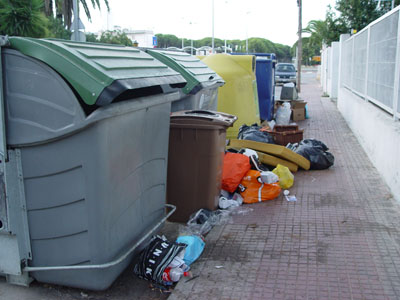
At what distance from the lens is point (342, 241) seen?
14.5ft

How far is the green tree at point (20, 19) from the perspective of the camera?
52.0 feet

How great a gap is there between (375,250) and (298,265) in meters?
0.82

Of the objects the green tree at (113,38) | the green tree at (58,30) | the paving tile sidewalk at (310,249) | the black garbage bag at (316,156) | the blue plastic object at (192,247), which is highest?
the green tree at (113,38)

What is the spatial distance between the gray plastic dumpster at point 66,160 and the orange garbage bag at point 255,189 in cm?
243

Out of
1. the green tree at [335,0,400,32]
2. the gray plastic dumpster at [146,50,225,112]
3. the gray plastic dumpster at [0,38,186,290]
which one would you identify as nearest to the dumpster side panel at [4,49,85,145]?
the gray plastic dumpster at [0,38,186,290]

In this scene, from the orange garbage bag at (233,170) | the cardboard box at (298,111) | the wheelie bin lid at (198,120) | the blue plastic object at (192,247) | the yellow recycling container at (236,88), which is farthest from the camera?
the cardboard box at (298,111)

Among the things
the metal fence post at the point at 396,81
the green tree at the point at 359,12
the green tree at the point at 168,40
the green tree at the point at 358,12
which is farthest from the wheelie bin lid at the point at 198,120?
the green tree at the point at 168,40

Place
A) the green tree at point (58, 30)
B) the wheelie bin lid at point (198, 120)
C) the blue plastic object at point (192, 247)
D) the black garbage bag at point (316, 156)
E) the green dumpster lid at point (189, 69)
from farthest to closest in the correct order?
the green tree at point (58, 30) < the black garbage bag at point (316, 156) < the green dumpster lid at point (189, 69) < the wheelie bin lid at point (198, 120) < the blue plastic object at point (192, 247)

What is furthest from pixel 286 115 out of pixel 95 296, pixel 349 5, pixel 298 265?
pixel 349 5

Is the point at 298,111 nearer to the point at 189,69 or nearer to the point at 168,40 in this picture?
the point at 189,69

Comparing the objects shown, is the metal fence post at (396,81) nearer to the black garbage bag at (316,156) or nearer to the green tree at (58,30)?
the black garbage bag at (316,156)

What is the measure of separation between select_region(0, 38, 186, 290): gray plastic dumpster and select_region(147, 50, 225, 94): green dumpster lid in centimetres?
233

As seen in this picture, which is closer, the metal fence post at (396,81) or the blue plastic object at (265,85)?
the metal fence post at (396,81)

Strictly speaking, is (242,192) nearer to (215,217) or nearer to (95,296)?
(215,217)
